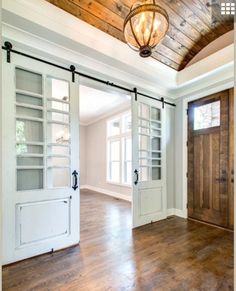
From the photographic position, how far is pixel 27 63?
2477 millimetres

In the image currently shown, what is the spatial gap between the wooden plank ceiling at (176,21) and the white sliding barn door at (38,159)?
861 mm

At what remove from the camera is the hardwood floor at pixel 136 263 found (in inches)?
77.5

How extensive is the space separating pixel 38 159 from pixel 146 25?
203 centimetres

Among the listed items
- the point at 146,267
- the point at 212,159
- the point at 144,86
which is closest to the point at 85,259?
the point at 146,267

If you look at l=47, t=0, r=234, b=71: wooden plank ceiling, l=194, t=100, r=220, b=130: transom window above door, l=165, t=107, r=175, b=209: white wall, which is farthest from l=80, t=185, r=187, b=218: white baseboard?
l=47, t=0, r=234, b=71: wooden plank ceiling

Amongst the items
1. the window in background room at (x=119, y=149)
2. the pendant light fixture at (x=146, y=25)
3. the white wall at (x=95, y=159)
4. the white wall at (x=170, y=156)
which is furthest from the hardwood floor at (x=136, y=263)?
the window in background room at (x=119, y=149)

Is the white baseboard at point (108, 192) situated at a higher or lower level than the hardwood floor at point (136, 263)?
lower

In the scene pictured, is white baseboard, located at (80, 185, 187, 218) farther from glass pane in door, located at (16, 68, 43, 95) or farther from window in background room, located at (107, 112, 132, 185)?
glass pane in door, located at (16, 68, 43, 95)

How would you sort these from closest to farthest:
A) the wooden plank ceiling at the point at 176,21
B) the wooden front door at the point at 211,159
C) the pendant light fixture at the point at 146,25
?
the pendant light fixture at the point at 146,25
the wooden plank ceiling at the point at 176,21
the wooden front door at the point at 211,159

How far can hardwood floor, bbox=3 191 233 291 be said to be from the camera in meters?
1.97

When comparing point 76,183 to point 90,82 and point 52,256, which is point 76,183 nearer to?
point 52,256

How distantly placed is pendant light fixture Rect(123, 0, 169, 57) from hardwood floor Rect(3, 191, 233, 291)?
94.1 inches

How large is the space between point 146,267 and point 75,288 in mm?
838

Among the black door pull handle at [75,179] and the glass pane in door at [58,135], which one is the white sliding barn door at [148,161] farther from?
the glass pane in door at [58,135]
